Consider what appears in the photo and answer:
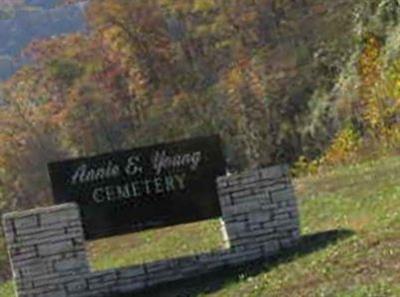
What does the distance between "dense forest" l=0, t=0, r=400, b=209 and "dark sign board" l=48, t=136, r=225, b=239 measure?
24.2 meters

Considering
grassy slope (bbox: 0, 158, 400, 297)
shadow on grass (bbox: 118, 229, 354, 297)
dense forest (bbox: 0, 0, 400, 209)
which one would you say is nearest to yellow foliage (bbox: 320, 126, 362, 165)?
dense forest (bbox: 0, 0, 400, 209)

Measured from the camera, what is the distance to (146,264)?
46.8 feet

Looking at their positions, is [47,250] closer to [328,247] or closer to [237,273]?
[237,273]

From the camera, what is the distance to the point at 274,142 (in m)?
56.4

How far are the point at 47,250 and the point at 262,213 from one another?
10.6ft

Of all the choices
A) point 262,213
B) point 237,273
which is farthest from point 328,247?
point 262,213

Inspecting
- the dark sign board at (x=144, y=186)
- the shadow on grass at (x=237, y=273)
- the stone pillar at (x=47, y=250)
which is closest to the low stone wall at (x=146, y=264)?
the stone pillar at (x=47, y=250)

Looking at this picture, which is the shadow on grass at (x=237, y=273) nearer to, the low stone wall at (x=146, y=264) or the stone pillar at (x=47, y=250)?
the low stone wall at (x=146, y=264)

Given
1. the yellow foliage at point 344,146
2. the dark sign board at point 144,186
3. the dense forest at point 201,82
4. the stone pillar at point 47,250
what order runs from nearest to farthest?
the stone pillar at point 47,250, the dark sign board at point 144,186, the yellow foliage at point 344,146, the dense forest at point 201,82

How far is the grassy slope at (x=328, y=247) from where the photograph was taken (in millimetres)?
10945

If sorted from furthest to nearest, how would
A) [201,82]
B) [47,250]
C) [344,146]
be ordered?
1. [201,82]
2. [344,146]
3. [47,250]

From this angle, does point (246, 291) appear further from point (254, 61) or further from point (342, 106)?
point (254, 61)

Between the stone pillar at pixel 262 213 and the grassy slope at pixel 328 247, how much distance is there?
68cm

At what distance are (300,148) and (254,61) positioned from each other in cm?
934
